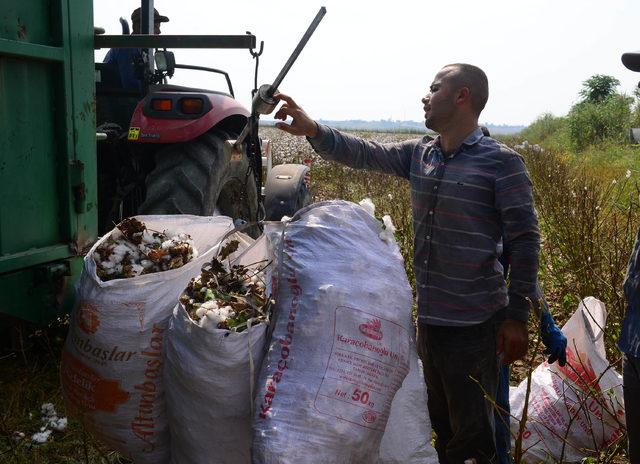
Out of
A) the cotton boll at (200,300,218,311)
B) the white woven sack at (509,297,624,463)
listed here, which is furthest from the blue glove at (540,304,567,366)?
the cotton boll at (200,300,218,311)

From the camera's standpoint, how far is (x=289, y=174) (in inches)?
179

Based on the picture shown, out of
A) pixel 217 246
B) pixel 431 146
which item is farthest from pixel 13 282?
pixel 431 146

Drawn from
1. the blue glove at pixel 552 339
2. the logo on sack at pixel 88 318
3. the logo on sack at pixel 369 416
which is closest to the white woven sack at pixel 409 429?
the logo on sack at pixel 369 416

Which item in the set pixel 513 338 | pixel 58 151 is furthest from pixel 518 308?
pixel 58 151

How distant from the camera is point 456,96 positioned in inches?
91.0

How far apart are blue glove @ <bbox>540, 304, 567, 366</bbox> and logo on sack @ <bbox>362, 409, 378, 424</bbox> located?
893mm

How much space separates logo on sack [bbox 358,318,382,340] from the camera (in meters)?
1.76

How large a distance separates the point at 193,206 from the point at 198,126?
0.48 meters

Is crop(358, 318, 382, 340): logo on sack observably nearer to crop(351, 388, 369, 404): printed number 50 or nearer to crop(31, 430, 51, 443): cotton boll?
crop(351, 388, 369, 404): printed number 50

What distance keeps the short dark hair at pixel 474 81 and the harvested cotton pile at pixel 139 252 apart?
1.11 meters

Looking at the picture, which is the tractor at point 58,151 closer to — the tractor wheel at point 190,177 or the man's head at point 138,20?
the tractor wheel at point 190,177

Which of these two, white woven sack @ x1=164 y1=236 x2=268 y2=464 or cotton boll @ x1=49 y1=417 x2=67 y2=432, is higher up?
white woven sack @ x1=164 y1=236 x2=268 y2=464

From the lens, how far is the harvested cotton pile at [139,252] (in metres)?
2.09

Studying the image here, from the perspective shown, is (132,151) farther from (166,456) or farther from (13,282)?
(166,456)
